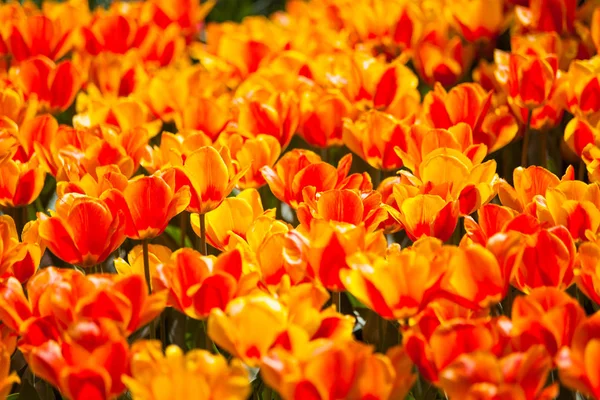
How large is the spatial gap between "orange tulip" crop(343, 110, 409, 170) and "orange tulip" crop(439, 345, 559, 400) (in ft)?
2.47

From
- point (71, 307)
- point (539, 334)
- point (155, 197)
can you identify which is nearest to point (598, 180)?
point (539, 334)

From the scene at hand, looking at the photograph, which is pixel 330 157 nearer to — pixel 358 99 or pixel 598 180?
pixel 358 99

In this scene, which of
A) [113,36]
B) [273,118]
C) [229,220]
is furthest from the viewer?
[113,36]

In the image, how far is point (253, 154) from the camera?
5.66 ft

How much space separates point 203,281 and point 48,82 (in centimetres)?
108

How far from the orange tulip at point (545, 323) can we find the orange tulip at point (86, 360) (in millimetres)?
434

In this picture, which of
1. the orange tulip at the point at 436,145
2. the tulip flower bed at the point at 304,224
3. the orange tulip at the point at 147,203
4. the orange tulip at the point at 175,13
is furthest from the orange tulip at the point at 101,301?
the orange tulip at the point at 175,13

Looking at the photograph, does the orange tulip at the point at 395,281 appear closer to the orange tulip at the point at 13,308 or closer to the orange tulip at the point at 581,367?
the orange tulip at the point at 581,367

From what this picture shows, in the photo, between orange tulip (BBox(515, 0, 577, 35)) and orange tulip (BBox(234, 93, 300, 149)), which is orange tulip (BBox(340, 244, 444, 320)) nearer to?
orange tulip (BBox(234, 93, 300, 149))

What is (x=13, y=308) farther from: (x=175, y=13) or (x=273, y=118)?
(x=175, y=13)

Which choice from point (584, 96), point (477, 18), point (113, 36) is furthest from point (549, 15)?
point (113, 36)

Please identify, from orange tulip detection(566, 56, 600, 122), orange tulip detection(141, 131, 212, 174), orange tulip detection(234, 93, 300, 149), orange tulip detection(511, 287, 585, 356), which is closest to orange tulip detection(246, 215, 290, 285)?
orange tulip detection(511, 287, 585, 356)

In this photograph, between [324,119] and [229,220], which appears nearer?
[229,220]

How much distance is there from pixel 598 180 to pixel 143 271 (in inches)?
28.0
